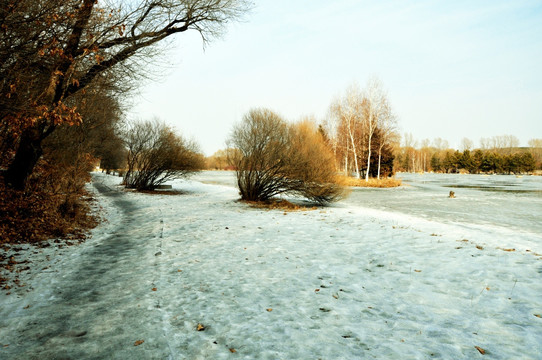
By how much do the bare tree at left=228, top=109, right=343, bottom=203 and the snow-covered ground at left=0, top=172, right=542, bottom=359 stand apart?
22.1 ft

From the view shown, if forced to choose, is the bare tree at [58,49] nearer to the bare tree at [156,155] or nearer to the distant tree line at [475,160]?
the bare tree at [156,155]

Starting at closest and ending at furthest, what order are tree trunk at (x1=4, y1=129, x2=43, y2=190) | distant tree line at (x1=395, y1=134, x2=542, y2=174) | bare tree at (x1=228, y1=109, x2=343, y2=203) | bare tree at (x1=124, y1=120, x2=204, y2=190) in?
tree trunk at (x1=4, y1=129, x2=43, y2=190)
bare tree at (x1=228, y1=109, x2=343, y2=203)
bare tree at (x1=124, y1=120, x2=204, y2=190)
distant tree line at (x1=395, y1=134, x2=542, y2=174)

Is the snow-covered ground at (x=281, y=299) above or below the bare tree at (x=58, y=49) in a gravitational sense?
below

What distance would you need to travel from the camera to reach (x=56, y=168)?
1134 cm

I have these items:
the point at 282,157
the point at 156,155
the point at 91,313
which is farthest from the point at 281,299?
the point at 156,155

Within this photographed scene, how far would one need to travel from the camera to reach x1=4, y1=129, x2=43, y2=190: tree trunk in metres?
8.88

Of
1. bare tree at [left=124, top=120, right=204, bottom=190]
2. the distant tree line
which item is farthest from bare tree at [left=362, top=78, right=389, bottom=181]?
the distant tree line

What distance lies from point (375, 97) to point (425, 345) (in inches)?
1421

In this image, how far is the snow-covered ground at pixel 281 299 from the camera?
135 inches

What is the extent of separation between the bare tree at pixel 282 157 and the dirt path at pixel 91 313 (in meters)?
9.37

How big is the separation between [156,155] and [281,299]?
22753 millimetres

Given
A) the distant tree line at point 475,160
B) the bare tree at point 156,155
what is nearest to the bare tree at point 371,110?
the bare tree at point 156,155

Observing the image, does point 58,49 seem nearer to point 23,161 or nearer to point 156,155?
point 23,161

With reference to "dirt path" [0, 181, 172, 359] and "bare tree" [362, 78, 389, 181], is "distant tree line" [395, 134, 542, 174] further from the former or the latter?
"dirt path" [0, 181, 172, 359]
